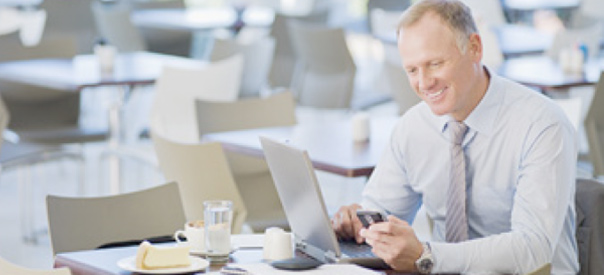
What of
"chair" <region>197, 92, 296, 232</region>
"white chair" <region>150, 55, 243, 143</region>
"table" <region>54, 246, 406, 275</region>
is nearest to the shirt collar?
"table" <region>54, 246, 406, 275</region>

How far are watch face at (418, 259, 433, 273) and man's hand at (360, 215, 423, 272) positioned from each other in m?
0.02

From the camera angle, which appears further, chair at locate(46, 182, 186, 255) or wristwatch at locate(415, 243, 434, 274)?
chair at locate(46, 182, 186, 255)

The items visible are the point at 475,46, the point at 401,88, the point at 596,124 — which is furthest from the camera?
the point at 401,88

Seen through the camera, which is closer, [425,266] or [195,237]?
[425,266]

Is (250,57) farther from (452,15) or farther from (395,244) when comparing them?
(395,244)

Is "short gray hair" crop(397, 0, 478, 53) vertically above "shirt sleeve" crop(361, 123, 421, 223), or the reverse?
"short gray hair" crop(397, 0, 478, 53)

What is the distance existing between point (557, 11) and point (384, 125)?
8.01 m

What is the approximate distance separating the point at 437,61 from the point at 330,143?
1.68m

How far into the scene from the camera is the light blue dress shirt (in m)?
2.70

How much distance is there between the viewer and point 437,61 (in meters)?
2.83

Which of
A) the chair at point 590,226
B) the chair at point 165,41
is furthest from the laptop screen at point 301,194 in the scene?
the chair at point 165,41

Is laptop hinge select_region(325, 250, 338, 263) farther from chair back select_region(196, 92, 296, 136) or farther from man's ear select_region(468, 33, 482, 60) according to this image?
chair back select_region(196, 92, 296, 136)

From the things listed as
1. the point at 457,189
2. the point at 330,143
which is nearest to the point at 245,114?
the point at 330,143

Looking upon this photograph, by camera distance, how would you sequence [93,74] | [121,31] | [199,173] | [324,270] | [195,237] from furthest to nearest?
1. [121,31]
2. [93,74]
3. [199,173]
4. [195,237]
5. [324,270]
